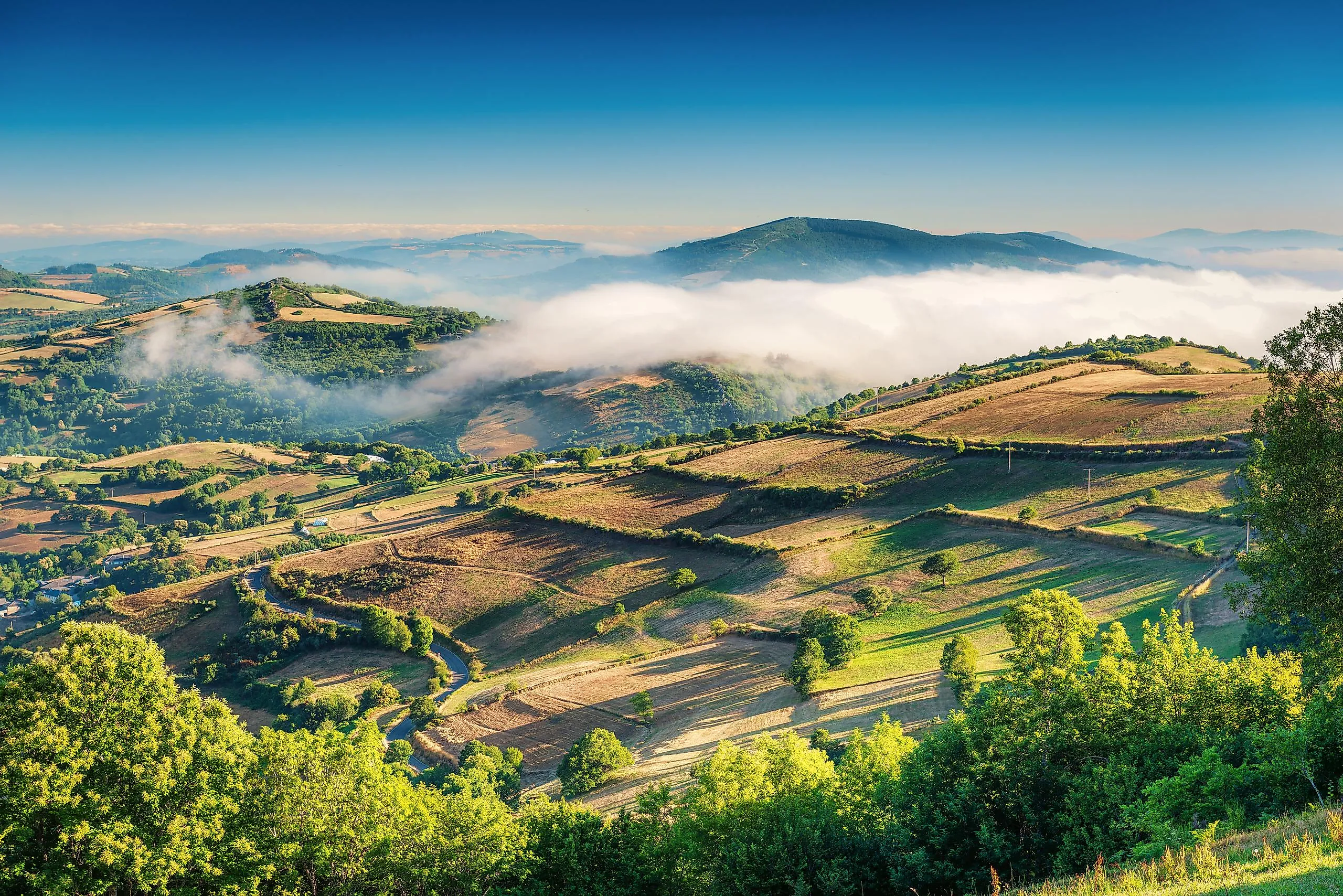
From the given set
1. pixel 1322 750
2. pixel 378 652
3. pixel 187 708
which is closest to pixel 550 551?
pixel 378 652

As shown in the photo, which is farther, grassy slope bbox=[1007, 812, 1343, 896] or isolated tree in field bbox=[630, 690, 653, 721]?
isolated tree in field bbox=[630, 690, 653, 721]

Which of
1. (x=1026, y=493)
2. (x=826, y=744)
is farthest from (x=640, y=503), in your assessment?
(x=826, y=744)

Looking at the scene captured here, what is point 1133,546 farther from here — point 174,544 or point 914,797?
point 174,544

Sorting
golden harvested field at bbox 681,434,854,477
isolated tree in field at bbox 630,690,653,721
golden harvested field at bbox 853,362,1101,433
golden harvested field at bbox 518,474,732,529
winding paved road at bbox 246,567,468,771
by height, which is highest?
golden harvested field at bbox 853,362,1101,433

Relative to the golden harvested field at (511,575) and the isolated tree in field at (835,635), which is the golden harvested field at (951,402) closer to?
the golden harvested field at (511,575)

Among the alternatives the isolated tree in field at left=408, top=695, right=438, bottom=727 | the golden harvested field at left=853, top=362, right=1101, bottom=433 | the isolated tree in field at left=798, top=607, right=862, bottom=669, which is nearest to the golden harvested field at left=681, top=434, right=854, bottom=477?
the golden harvested field at left=853, top=362, right=1101, bottom=433

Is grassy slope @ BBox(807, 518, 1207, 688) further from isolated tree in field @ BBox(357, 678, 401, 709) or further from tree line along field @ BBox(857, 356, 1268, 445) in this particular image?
isolated tree in field @ BBox(357, 678, 401, 709)

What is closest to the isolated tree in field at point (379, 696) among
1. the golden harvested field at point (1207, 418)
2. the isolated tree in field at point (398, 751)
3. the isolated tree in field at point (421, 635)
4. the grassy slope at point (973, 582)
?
the isolated tree in field at point (421, 635)
